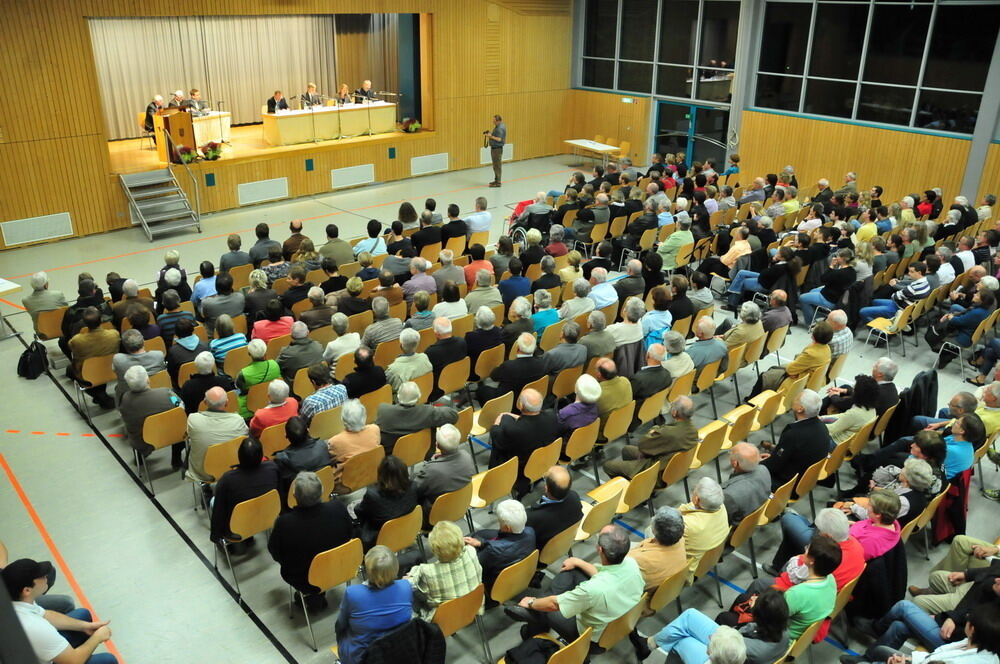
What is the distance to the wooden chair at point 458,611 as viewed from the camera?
4.64 m

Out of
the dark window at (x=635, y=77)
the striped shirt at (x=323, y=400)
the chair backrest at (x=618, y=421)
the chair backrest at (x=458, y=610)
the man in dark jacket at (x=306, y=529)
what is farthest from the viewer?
the dark window at (x=635, y=77)

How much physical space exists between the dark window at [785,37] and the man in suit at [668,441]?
14375 millimetres

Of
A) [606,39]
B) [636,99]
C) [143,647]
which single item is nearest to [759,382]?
[143,647]

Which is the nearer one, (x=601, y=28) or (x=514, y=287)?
(x=514, y=287)

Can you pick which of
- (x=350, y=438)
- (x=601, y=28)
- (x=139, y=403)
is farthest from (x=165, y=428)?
(x=601, y=28)

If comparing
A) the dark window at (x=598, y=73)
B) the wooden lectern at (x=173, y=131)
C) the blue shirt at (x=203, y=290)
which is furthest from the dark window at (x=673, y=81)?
the blue shirt at (x=203, y=290)

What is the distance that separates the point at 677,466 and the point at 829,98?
46.9 feet

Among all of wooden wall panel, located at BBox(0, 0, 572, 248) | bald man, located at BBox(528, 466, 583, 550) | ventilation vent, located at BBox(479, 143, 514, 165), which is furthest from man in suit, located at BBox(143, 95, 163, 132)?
bald man, located at BBox(528, 466, 583, 550)

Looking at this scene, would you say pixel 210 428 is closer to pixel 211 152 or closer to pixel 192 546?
pixel 192 546

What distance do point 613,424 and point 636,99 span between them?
16.1m

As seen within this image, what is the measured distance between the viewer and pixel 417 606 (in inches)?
193

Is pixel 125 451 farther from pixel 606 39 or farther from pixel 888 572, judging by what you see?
pixel 606 39

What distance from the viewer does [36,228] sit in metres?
14.2

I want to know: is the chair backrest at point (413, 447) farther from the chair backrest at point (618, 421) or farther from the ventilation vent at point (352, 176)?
the ventilation vent at point (352, 176)
